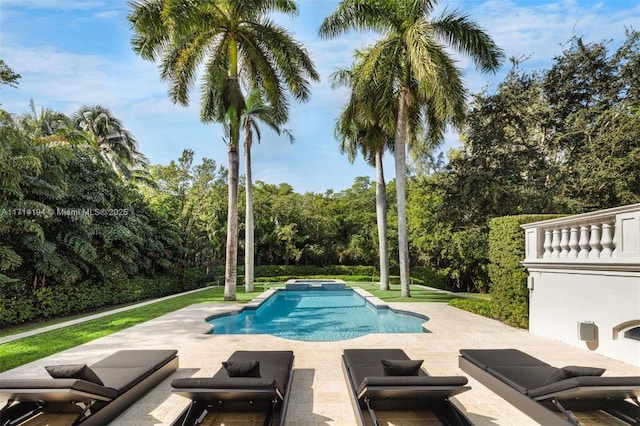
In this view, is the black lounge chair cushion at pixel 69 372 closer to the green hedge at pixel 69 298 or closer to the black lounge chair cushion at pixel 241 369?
the black lounge chair cushion at pixel 241 369

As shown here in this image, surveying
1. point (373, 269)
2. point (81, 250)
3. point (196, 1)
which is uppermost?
point (196, 1)

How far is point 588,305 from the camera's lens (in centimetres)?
668

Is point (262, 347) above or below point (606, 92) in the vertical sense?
below

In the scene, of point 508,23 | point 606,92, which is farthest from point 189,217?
point 606,92

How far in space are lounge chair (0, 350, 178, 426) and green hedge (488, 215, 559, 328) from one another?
28.7 feet

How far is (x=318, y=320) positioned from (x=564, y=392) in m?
8.66

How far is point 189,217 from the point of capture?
75.0ft

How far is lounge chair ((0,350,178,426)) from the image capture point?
136 inches

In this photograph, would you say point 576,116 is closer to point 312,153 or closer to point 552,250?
point 552,250

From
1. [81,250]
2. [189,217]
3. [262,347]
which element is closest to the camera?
[262,347]

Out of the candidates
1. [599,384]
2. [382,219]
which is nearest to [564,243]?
[599,384]

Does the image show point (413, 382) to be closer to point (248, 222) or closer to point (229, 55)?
point (229, 55)

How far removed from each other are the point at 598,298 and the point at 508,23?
443 inches

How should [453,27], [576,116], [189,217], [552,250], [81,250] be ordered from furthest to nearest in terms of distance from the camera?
1. [189,217]
2. [576,116]
3. [453,27]
4. [81,250]
5. [552,250]
